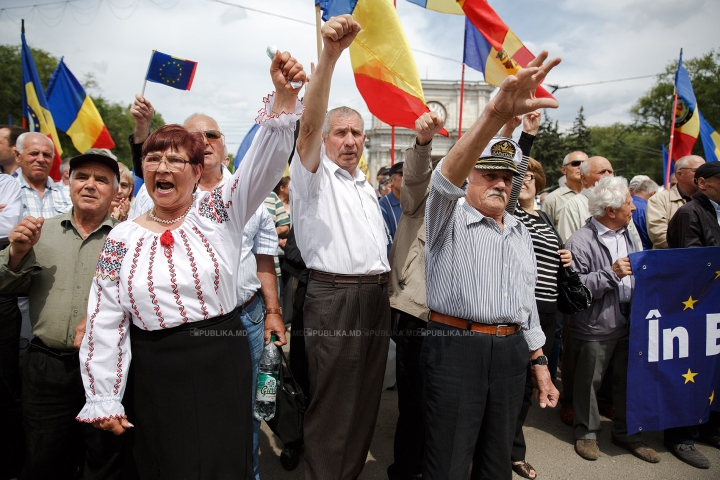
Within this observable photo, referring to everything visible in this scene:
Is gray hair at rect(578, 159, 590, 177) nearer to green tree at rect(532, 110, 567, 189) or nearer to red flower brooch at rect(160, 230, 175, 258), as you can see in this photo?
red flower brooch at rect(160, 230, 175, 258)

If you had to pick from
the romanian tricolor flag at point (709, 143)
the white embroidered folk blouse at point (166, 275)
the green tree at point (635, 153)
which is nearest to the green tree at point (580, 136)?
the green tree at point (635, 153)

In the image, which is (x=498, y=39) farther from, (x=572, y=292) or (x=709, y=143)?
(x=709, y=143)

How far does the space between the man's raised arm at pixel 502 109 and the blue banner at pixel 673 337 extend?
6.80 feet

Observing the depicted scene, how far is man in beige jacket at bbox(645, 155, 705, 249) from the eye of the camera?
4879 millimetres

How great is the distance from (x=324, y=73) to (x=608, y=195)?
266 centimetres

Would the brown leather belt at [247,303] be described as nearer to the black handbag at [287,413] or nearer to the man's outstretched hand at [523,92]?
the black handbag at [287,413]

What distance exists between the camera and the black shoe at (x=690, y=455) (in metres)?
3.36

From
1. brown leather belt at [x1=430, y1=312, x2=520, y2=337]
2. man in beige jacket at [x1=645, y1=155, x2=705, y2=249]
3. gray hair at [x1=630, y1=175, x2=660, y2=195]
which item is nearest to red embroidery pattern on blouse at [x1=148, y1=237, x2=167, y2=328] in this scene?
brown leather belt at [x1=430, y1=312, x2=520, y2=337]

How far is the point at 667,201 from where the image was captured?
510cm

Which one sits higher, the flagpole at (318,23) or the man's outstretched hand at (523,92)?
the flagpole at (318,23)

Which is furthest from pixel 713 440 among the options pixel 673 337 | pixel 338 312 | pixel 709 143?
pixel 709 143

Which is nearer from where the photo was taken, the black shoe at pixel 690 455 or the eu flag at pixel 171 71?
the black shoe at pixel 690 455

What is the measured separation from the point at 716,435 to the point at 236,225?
4.37m

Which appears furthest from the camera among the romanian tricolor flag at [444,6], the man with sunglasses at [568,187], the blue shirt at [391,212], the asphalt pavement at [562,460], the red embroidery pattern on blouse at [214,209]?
the man with sunglasses at [568,187]
